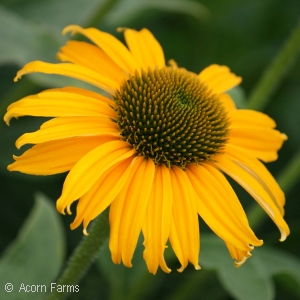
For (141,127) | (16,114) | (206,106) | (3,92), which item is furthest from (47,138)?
(3,92)

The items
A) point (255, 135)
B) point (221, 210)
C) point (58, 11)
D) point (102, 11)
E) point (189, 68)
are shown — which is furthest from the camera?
point (189, 68)

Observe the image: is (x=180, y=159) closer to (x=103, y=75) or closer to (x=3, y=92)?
(x=103, y=75)

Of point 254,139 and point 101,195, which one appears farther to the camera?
point 254,139

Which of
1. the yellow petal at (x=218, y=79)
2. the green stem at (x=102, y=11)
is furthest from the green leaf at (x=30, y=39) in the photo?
the yellow petal at (x=218, y=79)

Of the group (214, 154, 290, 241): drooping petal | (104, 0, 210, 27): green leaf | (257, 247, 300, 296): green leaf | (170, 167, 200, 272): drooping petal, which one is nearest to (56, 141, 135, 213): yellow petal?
(170, 167, 200, 272): drooping petal

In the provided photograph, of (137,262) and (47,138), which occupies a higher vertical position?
(47,138)

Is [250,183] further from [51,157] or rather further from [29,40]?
[29,40]

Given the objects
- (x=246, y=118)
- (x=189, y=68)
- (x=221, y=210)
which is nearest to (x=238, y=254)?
(x=221, y=210)
